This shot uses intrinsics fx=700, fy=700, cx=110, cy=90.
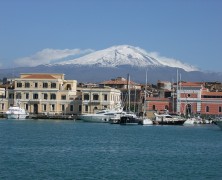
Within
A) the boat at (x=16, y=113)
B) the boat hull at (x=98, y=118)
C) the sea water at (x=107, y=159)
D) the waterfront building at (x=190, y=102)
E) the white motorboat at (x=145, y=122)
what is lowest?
the sea water at (x=107, y=159)

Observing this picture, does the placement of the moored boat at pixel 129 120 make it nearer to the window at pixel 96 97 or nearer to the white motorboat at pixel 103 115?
the white motorboat at pixel 103 115

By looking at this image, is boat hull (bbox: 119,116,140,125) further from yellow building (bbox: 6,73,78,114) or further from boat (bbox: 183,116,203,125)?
yellow building (bbox: 6,73,78,114)

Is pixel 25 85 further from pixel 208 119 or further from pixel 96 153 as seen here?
pixel 96 153

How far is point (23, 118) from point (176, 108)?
21.9 metres

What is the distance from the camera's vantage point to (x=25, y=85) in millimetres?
98688

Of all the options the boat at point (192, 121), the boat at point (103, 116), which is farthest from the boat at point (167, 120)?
the boat at point (103, 116)

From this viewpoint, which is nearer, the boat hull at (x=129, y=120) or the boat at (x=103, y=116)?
the boat hull at (x=129, y=120)

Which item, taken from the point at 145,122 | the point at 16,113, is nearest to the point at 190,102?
the point at 145,122

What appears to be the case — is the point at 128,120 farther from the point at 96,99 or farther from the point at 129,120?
the point at 96,99

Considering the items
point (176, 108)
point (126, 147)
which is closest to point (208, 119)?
point (176, 108)

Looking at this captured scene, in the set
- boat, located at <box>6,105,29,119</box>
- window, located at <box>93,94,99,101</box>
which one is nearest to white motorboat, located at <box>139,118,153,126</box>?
window, located at <box>93,94,99,101</box>

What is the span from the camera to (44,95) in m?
98.2

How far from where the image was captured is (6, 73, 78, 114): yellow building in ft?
322

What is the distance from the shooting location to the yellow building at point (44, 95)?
98.1m
